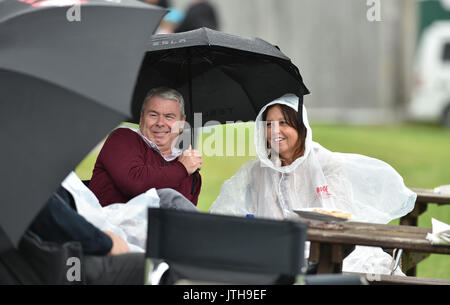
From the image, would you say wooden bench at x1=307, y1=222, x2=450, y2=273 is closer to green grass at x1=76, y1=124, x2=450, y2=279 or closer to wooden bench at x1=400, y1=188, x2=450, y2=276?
wooden bench at x1=400, y1=188, x2=450, y2=276

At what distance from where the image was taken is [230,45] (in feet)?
13.8

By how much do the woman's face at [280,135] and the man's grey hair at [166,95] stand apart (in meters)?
0.50

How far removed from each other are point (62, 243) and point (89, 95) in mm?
582

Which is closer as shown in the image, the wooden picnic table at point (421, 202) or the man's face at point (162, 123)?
the man's face at point (162, 123)

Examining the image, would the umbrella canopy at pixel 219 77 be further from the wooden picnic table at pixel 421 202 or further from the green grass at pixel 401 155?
the wooden picnic table at pixel 421 202

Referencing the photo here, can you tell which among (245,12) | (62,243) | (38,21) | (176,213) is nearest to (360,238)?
(176,213)

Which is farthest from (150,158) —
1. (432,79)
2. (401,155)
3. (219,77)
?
(432,79)

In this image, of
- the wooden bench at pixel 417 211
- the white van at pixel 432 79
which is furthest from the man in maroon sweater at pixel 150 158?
the white van at pixel 432 79

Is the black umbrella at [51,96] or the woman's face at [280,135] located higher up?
the black umbrella at [51,96]

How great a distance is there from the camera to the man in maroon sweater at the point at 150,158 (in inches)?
158

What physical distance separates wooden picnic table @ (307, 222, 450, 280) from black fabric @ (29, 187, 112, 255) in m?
0.91

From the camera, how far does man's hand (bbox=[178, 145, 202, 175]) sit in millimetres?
4137

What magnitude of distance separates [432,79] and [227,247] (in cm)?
1165

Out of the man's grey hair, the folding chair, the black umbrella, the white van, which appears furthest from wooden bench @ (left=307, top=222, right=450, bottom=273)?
the white van
